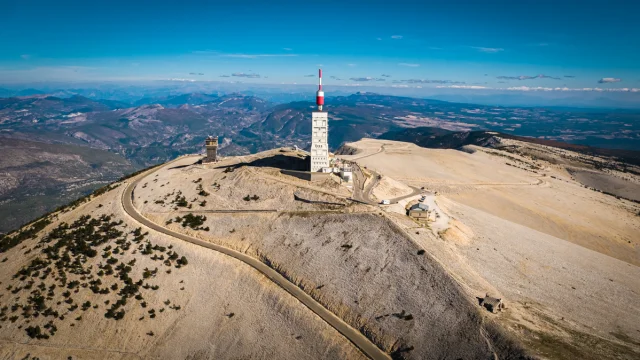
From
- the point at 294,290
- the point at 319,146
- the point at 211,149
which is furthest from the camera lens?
the point at 211,149

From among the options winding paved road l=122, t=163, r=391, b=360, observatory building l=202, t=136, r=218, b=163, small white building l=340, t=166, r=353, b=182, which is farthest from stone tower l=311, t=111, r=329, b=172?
observatory building l=202, t=136, r=218, b=163

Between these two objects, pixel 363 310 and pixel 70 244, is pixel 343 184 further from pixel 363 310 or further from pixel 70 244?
pixel 70 244

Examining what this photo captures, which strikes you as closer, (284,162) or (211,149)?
(284,162)

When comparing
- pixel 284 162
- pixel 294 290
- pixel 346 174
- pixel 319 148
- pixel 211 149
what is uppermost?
pixel 319 148

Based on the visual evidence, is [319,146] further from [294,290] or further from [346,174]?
[294,290]

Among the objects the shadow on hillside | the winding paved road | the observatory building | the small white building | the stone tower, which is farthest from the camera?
the observatory building

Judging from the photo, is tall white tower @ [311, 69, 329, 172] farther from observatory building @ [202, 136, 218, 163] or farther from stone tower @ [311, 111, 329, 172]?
observatory building @ [202, 136, 218, 163]

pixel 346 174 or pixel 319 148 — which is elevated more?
pixel 319 148

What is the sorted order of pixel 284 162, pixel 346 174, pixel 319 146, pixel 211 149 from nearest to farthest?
pixel 346 174 < pixel 319 146 < pixel 284 162 < pixel 211 149

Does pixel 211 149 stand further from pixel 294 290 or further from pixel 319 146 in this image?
pixel 294 290

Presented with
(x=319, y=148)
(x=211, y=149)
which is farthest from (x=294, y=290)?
(x=211, y=149)
